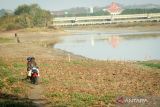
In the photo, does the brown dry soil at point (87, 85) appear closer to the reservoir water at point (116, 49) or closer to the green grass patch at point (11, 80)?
the green grass patch at point (11, 80)

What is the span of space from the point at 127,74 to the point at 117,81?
339 centimetres

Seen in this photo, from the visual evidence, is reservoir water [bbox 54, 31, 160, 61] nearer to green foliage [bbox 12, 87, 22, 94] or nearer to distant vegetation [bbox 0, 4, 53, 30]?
green foliage [bbox 12, 87, 22, 94]

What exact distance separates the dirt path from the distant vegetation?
117227 mm

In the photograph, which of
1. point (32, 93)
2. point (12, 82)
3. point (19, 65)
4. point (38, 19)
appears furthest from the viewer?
point (38, 19)

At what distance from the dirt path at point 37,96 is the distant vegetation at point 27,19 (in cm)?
11723

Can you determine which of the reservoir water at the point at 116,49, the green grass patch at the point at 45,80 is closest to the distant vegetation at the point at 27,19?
the reservoir water at the point at 116,49

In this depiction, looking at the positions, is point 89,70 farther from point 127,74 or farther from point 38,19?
point 38,19

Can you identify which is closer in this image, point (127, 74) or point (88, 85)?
point (88, 85)

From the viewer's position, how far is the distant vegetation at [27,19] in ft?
454

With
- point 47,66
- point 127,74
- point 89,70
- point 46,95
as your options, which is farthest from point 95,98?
point 47,66

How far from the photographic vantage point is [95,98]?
56.0 ft

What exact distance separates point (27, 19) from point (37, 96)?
123019 millimetres

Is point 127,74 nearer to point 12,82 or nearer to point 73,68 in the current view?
point 73,68

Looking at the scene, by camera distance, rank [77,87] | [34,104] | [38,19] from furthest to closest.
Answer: [38,19] < [77,87] < [34,104]
